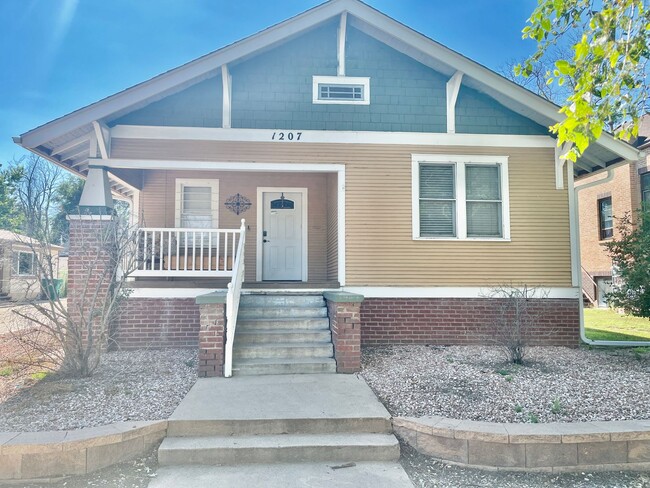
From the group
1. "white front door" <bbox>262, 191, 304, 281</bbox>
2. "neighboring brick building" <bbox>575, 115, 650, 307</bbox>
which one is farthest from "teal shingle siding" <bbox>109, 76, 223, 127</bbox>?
"neighboring brick building" <bbox>575, 115, 650, 307</bbox>

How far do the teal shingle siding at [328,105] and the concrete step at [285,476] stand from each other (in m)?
5.64

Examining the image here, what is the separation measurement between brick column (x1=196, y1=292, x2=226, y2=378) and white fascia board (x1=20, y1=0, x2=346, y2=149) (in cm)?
376

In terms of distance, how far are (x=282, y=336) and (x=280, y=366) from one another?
58 cm

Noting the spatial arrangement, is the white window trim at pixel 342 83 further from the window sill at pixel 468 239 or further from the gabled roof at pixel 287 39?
the window sill at pixel 468 239

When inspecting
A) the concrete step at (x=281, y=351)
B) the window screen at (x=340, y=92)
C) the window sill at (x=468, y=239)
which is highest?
the window screen at (x=340, y=92)

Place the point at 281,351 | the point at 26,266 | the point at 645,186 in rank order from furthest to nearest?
the point at 645,186 → the point at 281,351 → the point at 26,266

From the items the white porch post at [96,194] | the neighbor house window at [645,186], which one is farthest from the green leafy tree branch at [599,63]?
the neighbor house window at [645,186]

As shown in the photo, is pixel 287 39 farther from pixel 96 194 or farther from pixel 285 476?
pixel 285 476

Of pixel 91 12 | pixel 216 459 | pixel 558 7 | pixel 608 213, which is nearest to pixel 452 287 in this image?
pixel 558 7

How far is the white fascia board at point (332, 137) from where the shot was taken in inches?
287

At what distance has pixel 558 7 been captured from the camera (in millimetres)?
4250

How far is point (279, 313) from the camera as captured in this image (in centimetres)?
649

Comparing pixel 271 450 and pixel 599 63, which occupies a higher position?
pixel 599 63

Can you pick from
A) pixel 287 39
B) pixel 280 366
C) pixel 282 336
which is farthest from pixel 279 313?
pixel 287 39
